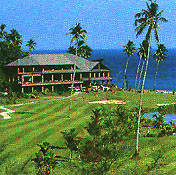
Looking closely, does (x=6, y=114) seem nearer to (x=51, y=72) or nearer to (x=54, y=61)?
(x=51, y=72)

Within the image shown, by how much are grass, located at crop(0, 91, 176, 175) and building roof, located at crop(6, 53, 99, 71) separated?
732 inches

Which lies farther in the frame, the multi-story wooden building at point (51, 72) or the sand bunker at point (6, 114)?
the multi-story wooden building at point (51, 72)

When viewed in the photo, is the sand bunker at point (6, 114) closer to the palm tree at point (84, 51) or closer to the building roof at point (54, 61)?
the building roof at point (54, 61)

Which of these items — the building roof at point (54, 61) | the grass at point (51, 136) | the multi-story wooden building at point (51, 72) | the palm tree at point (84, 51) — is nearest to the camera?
the grass at point (51, 136)

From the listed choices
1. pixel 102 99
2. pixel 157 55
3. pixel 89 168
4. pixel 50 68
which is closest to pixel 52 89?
pixel 50 68

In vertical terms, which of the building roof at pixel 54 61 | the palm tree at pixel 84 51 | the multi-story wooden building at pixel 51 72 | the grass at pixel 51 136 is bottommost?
the grass at pixel 51 136

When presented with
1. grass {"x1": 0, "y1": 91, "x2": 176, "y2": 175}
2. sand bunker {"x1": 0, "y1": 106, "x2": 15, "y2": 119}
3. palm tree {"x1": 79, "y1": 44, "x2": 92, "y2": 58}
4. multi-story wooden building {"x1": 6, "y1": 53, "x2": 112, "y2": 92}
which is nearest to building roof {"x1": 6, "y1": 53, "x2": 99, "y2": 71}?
multi-story wooden building {"x1": 6, "y1": 53, "x2": 112, "y2": 92}

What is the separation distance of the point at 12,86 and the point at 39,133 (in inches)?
1680

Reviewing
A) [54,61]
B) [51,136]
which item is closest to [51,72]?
[54,61]

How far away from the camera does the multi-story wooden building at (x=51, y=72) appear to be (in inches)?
3206

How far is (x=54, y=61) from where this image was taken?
3344 inches

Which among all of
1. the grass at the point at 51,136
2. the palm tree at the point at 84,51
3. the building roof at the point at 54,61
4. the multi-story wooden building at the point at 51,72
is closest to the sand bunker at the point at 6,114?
the grass at the point at 51,136

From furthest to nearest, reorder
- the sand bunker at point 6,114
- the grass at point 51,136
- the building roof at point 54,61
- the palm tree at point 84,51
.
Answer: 1. the palm tree at point 84,51
2. the building roof at point 54,61
3. the sand bunker at point 6,114
4. the grass at point 51,136

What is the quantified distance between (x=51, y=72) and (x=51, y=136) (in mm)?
44155
